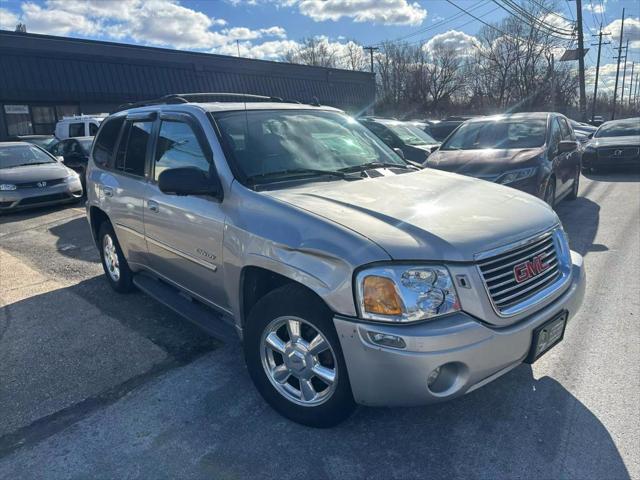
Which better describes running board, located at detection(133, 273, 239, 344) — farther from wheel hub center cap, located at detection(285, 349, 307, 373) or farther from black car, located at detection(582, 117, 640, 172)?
black car, located at detection(582, 117, 640, 172)

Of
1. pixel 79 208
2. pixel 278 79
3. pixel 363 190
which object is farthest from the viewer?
pixel 278 79

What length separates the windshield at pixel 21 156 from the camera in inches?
415

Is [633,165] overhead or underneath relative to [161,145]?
underneath

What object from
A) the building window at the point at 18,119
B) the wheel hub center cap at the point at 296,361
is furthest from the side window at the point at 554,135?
the building window at the point at 18,119

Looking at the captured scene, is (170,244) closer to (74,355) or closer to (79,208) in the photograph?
(74,355)

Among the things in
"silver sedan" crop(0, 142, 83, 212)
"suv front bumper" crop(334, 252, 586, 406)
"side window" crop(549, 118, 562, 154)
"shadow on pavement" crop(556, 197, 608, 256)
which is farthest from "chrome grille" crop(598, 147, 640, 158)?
"silver sedan" crop(0, 142, 83, 212)

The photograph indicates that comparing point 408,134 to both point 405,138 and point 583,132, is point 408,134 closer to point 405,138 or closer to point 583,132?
point 405,138

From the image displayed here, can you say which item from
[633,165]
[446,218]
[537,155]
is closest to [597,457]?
[446,218]

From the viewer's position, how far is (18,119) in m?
21.5

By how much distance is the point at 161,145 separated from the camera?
3.88 metres

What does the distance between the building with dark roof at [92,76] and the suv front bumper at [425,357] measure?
913 inches

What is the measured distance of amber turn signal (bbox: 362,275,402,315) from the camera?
226 cm

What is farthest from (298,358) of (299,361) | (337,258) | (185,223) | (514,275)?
(185,223)

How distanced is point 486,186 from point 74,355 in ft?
11.1
